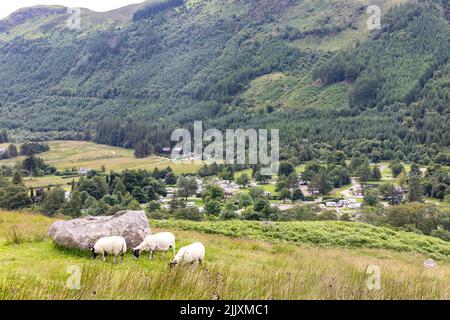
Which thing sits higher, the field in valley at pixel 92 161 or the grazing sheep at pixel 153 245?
the grazing sheep at pixel 153 245

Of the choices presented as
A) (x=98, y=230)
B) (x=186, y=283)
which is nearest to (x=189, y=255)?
(x=186, y=283)

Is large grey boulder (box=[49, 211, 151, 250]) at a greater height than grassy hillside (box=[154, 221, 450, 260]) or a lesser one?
greater

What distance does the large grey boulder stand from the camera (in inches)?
543

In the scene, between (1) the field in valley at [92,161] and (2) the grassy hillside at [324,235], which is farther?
(1) the field in valley at [92,161]

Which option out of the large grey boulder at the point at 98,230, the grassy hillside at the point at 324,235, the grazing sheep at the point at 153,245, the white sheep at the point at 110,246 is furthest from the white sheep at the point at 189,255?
the grassy hillside at the point at 324,235

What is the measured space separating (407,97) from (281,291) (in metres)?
198

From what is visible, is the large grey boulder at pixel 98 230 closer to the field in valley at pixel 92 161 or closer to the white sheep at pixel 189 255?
the white sheep at pixel 189 255

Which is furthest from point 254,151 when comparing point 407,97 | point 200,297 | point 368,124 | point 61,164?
point 200,297

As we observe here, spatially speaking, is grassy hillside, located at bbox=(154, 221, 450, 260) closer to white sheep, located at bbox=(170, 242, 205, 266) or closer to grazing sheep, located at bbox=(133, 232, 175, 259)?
grazing sheep, located at bbox=(133, 232, 175, 259)

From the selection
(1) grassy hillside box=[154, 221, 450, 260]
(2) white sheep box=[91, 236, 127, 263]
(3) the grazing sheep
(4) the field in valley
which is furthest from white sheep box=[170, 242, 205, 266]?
(4) the field in valley

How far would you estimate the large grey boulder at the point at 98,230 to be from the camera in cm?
1380

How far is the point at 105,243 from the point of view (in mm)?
12656

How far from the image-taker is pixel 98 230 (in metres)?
14.1
